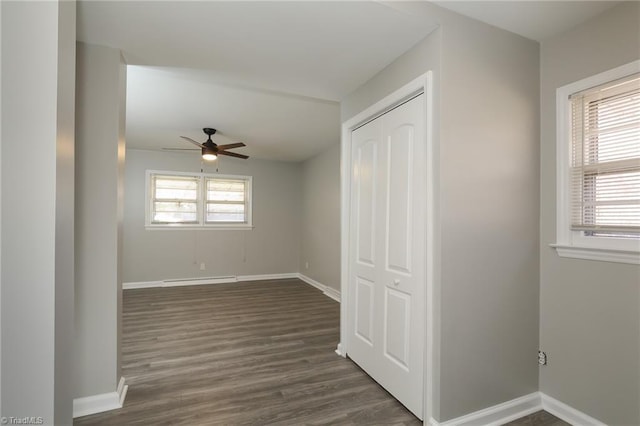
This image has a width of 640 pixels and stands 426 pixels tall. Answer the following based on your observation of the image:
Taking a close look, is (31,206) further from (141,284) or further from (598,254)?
(141,284)

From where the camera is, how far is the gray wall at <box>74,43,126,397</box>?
6.34 ft

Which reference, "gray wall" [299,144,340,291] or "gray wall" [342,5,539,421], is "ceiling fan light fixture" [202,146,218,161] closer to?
"gray wall" [299,144,340,291]

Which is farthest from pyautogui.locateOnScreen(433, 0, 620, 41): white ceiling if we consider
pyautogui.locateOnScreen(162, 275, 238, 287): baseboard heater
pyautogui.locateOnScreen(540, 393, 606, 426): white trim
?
pyautogui.locateOnScreen(162, 275, 238, 287): baseboard heater

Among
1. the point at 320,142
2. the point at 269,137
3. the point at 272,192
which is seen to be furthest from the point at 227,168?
the point at 320,142

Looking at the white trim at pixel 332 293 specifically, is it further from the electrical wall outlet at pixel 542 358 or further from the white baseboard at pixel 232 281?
the electrical wall outlet at pixel 542 358

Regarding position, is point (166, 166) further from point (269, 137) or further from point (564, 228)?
point (564, 228)

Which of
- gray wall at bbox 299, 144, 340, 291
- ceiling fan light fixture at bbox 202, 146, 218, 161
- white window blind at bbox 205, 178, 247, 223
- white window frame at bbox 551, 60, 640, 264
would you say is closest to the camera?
white window frame at bbox 551, 60, 640, 264

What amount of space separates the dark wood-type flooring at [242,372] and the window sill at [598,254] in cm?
109

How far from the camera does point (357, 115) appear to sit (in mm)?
2623

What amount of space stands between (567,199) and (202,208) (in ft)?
18.9

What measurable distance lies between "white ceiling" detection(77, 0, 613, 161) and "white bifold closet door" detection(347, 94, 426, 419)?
0.47 metres

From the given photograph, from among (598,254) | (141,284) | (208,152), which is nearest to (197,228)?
(141,284)

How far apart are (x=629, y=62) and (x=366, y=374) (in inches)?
107

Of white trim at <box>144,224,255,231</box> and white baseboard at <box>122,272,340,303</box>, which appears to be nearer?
white baseboard at <box>122,272,340,303</box>
